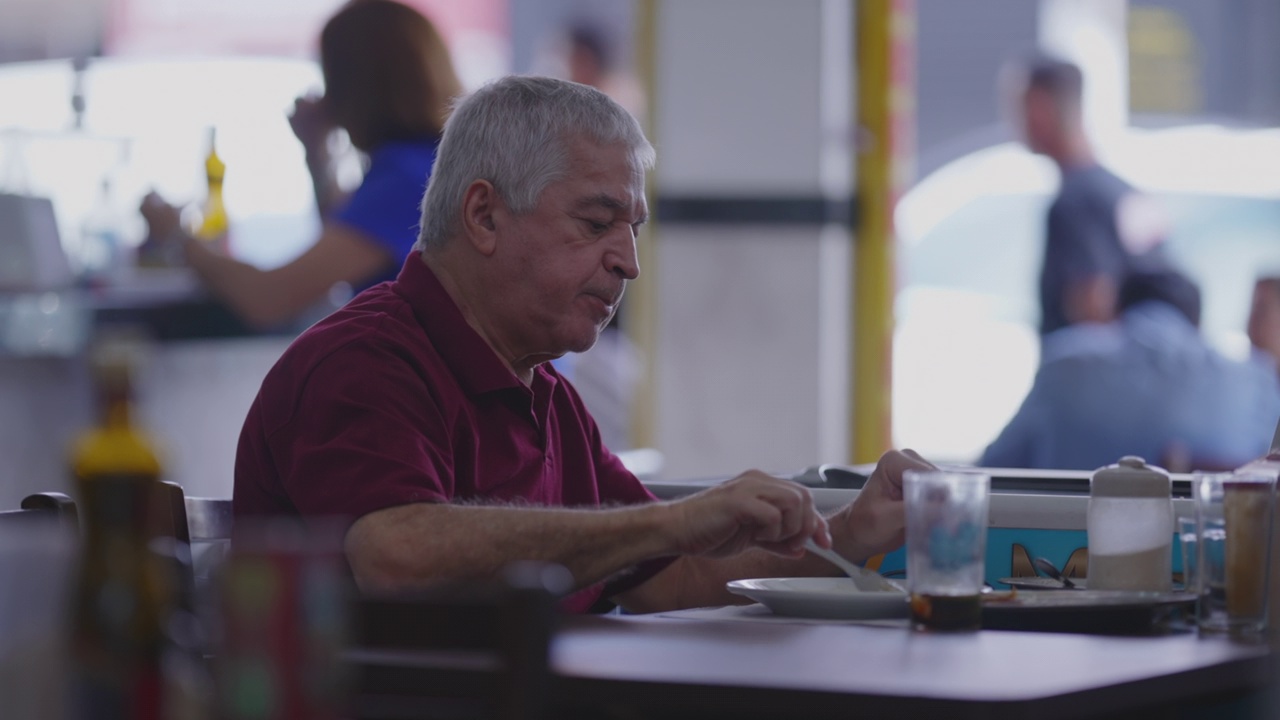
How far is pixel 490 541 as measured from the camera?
1.66 metres

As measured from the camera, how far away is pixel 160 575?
0.93m

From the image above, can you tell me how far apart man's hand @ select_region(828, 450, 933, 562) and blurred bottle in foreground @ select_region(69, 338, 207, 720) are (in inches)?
43.4

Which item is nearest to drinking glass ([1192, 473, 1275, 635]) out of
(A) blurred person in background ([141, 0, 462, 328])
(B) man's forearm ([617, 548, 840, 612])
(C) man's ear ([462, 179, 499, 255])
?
(B) man's forearm ([617, 548, 840, 612])

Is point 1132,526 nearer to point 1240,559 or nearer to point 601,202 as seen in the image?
point 1240,559

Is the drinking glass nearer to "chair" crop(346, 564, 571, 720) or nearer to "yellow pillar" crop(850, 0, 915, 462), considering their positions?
"chair" crop(346, 564, 571, 720)

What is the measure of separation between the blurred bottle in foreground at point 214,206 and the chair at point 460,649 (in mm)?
3465

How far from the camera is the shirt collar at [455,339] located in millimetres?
1941

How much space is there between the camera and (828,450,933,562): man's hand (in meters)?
1.92

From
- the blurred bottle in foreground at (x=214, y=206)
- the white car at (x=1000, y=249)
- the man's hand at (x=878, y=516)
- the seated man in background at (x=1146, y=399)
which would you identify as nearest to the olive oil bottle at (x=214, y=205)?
the blurred bottle in foreground at (x=214, y=206)

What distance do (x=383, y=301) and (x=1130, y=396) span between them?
266cm

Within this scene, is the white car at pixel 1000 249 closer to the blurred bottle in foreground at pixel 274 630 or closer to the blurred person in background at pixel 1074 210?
the blurred person in background at pixel 1074 210

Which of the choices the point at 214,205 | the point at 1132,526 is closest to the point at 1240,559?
the point at 1132,526

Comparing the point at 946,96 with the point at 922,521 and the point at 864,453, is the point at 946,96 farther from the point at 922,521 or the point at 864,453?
the point at 922,521

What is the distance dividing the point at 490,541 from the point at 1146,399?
288 cm
